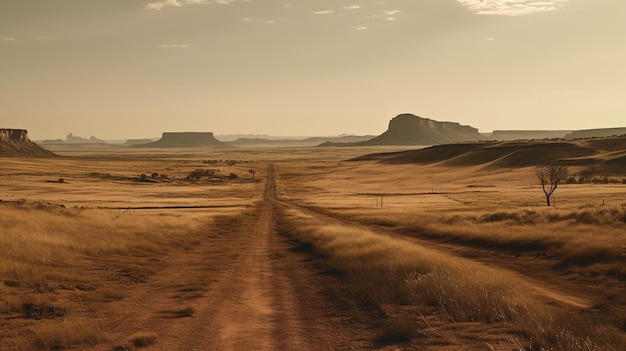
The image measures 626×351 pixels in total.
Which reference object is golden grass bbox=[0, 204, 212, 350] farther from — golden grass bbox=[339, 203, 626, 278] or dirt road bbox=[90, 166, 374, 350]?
golden grass bbox=[339, 203, 626, 278]

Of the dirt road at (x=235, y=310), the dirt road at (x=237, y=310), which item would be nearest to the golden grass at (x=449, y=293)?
the dirt road at (x=237, y=310)

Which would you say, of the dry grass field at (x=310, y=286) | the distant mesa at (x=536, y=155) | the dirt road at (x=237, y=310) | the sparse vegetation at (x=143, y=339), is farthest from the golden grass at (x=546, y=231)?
the distant mesa at (x=536, y=155)

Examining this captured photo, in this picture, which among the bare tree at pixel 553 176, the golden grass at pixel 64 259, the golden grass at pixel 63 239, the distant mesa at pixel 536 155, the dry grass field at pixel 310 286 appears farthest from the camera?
the distant mesa at pixel 536 155

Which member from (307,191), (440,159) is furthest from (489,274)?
(440,159)

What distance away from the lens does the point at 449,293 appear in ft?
43.4

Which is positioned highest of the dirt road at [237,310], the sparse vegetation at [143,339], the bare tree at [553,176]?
the bare tree at [553,176]

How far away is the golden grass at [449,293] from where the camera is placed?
9695 millimetres

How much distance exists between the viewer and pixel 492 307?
466 inches

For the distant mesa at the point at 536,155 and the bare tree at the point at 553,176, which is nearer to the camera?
the bare tree at the point at 553,176

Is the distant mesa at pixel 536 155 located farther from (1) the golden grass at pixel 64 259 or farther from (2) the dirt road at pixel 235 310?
(2) the dirt road at pixel 235 310

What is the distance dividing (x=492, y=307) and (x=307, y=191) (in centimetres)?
7730

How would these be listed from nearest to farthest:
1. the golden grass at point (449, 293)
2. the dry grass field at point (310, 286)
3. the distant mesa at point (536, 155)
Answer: the golden grass at point (449, 293)
the dry grass field at point (310, 286)
the distant mesa at point (536, 155)

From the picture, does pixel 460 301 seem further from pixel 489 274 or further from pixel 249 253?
pixel 249 253

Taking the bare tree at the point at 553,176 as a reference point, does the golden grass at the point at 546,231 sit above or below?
below
